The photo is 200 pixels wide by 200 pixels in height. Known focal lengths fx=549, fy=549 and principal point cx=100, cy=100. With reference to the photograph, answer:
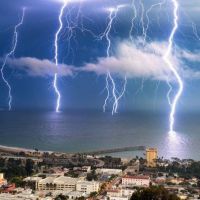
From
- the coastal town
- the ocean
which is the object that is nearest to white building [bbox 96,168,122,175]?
the coastal town

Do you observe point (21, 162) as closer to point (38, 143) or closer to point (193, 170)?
point (193, 170)

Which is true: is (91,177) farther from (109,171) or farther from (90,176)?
(109,171)

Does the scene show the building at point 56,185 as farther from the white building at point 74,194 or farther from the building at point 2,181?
the building at point 2,181

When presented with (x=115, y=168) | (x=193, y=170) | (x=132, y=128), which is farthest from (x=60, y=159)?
(x=132, y=128)

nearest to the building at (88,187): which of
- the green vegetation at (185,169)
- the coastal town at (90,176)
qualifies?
the coastal town at (90,176)

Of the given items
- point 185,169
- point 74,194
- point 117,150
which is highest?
point 117,150

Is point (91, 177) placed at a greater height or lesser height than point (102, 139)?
lesser

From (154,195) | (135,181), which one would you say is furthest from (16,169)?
(154,195)
